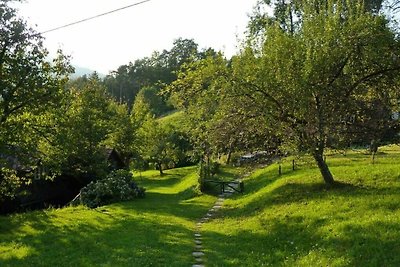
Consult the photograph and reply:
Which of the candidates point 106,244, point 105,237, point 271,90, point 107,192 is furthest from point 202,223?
point 107,192

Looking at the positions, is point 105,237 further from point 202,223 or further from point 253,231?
point 253,231

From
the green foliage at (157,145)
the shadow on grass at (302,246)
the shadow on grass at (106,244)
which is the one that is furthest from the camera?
the green foliage at (157,145)

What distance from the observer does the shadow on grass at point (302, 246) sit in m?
10.8

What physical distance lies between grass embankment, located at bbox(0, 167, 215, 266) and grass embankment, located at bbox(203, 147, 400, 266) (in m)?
1.43

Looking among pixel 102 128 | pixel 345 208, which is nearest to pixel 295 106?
pixel 345 208

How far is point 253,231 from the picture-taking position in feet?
54.4

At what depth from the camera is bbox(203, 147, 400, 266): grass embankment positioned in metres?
11.3

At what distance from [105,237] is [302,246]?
7.93 meters

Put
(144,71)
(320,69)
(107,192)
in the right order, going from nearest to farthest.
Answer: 1. (320,69)
2. (107,192)
3. (144,71)

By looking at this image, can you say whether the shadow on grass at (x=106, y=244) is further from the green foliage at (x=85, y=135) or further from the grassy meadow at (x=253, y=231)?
the green foliage at (x=85, y=135)

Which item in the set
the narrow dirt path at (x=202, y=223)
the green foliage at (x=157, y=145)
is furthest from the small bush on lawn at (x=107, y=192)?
the green foliage at (x=157, y=145)

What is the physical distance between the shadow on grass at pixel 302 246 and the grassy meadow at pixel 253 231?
3 cm

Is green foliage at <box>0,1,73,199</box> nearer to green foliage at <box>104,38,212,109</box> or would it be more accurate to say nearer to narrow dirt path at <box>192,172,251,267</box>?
narrow dirt path at <box>192,172,251,267</box>

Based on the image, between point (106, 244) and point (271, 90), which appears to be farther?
point (271, 90)
